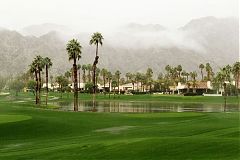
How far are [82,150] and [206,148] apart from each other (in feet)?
32.0

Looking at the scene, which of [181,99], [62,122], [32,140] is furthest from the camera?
[181,99]

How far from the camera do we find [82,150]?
31047 millimetres

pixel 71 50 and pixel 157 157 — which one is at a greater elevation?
pixel 71 50

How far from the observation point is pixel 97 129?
5066 cm

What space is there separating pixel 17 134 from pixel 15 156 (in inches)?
592

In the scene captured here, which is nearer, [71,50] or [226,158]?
[226,158]

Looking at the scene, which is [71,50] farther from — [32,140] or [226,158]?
[226,158]

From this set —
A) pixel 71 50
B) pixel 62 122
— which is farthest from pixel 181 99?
pixel 62 122

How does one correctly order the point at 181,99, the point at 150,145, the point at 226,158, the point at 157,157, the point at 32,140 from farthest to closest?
the point at 181,99, the point at 32,140, the point at 150,145, the point at 157,157, the point at 226,158

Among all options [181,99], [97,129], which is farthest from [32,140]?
[181,99]

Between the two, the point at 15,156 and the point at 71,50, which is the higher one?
the point at 71,50

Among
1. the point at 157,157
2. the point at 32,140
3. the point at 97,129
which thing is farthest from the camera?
the point at 97,129

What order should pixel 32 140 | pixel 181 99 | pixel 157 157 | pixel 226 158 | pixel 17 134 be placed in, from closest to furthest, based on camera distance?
pixel 226 158 < pixel 157 157 < pixel 32 140 < pixel 17 134 < pixel 181 99

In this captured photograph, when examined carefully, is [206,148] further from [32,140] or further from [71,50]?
[71,50]
